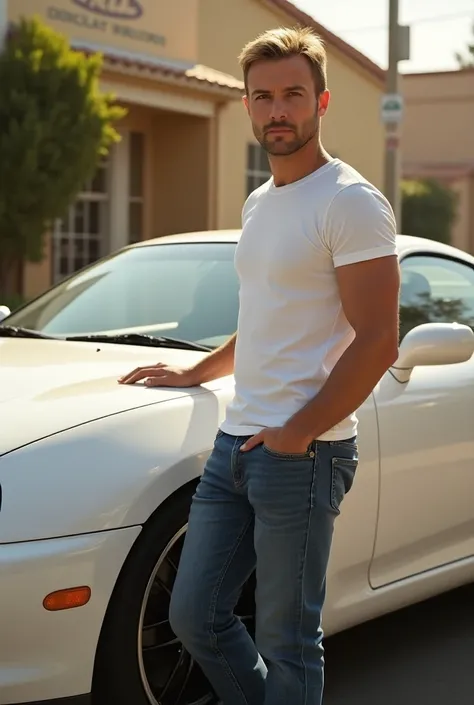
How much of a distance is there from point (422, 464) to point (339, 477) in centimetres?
128

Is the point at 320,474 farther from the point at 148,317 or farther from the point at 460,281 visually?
the point at 460,281

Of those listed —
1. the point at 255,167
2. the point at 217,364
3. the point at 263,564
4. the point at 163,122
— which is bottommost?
the point at 263,564

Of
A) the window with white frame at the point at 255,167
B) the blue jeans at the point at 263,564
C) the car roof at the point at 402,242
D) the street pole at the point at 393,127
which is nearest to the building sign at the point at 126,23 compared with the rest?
the window with white frame at the point at 255,167

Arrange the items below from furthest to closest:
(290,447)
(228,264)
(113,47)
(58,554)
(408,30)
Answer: (113,47) < (408,30) < (228,264) < (58,554) < (290,447)

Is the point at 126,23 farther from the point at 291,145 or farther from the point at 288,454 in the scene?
the point at 288,454

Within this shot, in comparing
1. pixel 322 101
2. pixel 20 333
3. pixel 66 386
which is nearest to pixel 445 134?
pixel 20 333

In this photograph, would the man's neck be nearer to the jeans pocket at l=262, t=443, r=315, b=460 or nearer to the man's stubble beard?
the man's stubble beard

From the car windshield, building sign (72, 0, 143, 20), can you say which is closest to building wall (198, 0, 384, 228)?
building sign (72, 0, 143, 20)

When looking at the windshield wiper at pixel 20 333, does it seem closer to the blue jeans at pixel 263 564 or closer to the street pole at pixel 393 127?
the blue jeans at pixel 263 564

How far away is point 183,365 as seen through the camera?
369 cm

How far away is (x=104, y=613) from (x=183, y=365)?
0.95 m

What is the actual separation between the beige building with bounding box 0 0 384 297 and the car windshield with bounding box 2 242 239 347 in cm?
941

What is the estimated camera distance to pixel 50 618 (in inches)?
112

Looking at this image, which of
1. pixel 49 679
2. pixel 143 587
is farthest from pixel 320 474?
pixel 49 679
